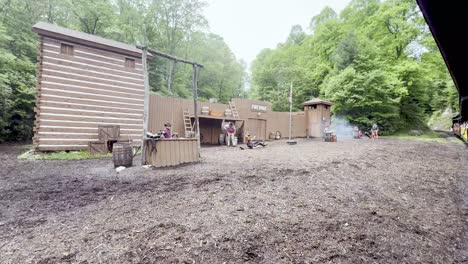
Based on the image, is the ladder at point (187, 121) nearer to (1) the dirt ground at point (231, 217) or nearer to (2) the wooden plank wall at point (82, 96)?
(2) the wooden plank wall at point (82, 96)

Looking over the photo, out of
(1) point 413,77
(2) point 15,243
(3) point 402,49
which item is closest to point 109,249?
(2) point 15,243

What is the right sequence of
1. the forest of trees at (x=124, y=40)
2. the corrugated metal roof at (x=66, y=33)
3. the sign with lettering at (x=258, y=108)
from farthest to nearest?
the sign with lettering at (x=258, y=108), the forest of trees at (x=124, y=40), the corrugated metal roof at (x=66, y=33)

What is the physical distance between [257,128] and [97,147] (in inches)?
453

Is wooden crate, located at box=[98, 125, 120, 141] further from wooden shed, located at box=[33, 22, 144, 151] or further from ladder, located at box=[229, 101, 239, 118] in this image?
ladder, located at box=[229, 101, 239, 118]

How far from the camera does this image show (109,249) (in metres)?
2.37

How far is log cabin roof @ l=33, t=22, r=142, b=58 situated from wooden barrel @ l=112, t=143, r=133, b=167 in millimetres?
5787

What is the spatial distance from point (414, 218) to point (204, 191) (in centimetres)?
365

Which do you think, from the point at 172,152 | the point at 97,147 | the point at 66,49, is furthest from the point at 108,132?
the point at 172,152

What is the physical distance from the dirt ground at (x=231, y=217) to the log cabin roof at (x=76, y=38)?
5704 millimetres

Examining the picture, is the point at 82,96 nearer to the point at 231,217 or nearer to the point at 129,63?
the point at 129,63

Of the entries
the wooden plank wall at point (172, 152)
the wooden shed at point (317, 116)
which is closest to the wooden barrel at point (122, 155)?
the wooden plank wall at point (172, 152)

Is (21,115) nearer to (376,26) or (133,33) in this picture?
(133,33)

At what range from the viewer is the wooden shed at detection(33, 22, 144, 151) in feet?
27.5

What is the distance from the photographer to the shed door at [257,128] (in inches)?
663
